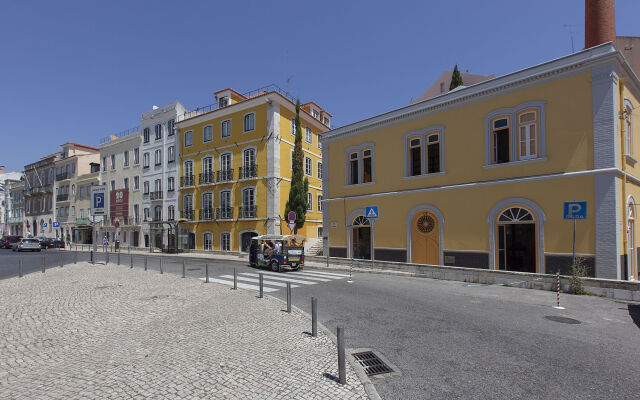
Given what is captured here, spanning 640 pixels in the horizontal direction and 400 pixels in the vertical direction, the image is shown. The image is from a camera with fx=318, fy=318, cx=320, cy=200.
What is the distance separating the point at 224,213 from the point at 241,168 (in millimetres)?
4490

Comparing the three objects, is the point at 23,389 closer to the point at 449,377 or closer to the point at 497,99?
the point at 449,377

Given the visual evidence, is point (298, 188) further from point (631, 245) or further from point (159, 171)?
point (631, 245)

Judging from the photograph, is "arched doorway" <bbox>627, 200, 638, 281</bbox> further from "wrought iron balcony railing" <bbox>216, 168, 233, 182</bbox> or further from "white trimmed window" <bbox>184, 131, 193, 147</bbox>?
"white trimmed window" <bbox>184, 131, 193, 147</bbox>

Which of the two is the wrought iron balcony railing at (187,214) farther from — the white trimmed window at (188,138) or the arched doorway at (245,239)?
the arched doorway at (245,239)

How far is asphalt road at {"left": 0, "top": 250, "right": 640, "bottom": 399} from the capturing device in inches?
169

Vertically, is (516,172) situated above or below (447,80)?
below

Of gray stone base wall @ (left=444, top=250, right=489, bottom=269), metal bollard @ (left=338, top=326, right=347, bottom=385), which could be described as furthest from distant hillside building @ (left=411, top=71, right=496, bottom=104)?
metal bollard @ (left=338, top=326, right=347, bottom=385)

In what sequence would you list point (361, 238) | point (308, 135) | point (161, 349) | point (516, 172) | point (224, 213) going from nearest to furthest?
point (161, 349)
point (516, 172)
point (361, 238)
point (224, 213)
point (308, 135)

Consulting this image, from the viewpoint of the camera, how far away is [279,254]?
16.1 metres

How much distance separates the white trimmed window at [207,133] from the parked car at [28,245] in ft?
68.7

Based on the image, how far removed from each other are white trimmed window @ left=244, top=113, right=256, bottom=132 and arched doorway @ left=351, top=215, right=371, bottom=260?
46.1 ft

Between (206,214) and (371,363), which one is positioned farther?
(206,214)

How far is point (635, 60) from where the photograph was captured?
18.4 metres

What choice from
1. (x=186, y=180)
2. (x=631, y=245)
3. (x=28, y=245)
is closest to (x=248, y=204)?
(x=186, y=180)
